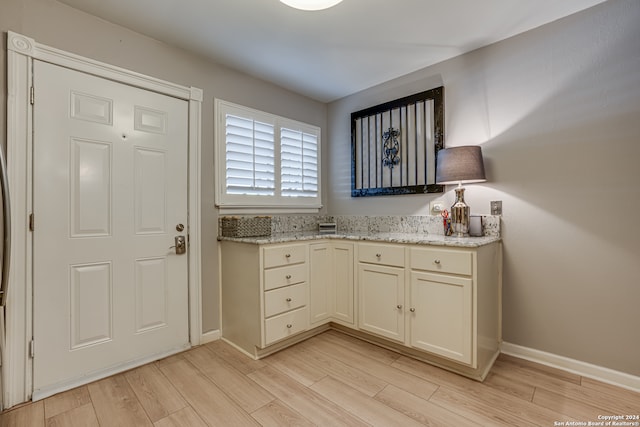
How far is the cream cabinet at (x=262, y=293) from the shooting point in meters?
Answer: 2.25

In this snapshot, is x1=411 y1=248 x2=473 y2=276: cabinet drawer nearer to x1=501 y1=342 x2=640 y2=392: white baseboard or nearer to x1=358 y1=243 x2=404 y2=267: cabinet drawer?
x1=358 y1=243 x2=404 y2=267: cabinet drawer

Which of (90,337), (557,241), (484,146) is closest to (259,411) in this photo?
(90,337)

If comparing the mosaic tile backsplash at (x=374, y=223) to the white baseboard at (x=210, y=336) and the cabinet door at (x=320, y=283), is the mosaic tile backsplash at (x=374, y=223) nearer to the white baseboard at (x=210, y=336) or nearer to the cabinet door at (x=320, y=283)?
the cabinet door at (x=320, y=283)

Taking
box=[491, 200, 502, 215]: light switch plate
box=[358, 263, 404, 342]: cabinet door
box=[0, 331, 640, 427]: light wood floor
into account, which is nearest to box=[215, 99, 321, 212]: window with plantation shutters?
box=[358, 263, 404, 342]: cabinet door

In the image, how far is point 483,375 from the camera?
77.6 inches

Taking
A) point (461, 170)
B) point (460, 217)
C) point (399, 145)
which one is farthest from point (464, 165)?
point (399, 145)

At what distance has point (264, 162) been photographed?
291 cm

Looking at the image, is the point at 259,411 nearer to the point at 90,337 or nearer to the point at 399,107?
the point at 90,337

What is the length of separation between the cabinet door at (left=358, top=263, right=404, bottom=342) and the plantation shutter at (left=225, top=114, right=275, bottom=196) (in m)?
1.22

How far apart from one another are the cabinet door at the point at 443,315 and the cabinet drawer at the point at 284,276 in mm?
886

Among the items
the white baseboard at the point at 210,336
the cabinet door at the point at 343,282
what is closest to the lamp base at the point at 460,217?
the cabinet door at the point at 343,282

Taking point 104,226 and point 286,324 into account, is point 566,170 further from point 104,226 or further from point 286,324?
point 104,226

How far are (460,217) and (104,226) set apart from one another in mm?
2583

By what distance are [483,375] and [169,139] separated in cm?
280
